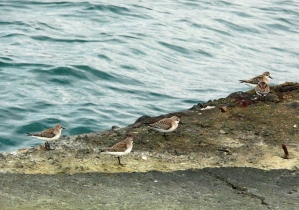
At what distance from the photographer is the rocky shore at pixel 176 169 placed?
7793 millimetres

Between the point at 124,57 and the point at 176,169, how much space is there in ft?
49.2

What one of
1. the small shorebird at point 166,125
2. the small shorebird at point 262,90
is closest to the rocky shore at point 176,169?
the small shorebird at point 166,125

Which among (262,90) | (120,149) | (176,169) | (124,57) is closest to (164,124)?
(176,169)

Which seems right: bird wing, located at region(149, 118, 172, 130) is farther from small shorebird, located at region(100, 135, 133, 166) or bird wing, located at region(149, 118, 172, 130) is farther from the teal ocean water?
the teal ocean water

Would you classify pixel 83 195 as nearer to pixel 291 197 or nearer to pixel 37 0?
pixel 291 197

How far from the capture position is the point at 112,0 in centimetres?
3133

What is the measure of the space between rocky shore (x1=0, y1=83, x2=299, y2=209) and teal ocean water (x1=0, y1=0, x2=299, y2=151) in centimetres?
647

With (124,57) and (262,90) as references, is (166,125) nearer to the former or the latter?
(262,90)

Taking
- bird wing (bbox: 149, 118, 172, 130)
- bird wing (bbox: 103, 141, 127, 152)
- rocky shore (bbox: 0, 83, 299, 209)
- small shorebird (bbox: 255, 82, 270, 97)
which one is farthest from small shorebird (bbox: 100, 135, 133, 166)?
small shorebird (bbox: 255, 82, 270, 97)

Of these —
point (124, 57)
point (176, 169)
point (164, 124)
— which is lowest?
point (124, 57)

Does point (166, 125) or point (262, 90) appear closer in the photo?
point (166, 125)

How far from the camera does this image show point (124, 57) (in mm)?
23422

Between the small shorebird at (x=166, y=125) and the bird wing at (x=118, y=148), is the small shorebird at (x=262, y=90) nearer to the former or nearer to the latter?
the small shorebird at (x=166, y=125)

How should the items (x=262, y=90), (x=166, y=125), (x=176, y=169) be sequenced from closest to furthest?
(x=176, y=169) → (x=166, y=125) → (x=262, y=90)
